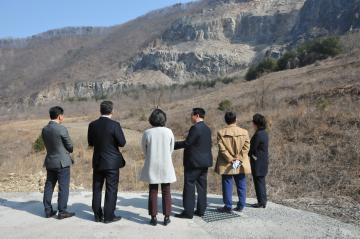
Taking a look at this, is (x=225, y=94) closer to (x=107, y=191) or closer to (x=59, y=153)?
(x=59, y=153)

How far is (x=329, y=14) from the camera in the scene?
118438mm

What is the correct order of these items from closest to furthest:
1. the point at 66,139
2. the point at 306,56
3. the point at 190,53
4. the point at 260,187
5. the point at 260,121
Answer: the point at 66,139 < the point at 260,121 < the point at 260,187 < the point at 306,56 < the point at 190,53

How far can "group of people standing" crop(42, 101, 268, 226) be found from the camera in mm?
6688

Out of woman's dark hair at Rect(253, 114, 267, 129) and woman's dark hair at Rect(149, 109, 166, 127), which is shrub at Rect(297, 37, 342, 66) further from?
woman's dark hair at Rect(149, 109, 166, 127)

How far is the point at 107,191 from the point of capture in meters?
6.83

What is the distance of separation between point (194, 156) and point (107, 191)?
140cm

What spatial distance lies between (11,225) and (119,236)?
1886mm

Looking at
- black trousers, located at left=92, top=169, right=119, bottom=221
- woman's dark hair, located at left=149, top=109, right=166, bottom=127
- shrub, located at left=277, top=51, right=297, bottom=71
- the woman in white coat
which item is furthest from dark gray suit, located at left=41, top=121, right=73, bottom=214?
shrub, located at left=277, top=51, right=297, bottom=71

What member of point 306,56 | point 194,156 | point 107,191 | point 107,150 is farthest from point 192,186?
point 306,56

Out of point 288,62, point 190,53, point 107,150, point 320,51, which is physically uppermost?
point 190,53

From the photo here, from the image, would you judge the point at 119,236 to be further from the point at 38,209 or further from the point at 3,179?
the point at 3,179

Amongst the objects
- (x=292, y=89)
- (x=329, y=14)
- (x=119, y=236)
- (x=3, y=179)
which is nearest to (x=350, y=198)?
(x=119, y=236)

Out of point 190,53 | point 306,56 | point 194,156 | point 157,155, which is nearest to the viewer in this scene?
point 157,155

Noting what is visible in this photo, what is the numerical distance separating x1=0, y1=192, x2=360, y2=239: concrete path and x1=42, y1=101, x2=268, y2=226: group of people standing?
0.23 metres
